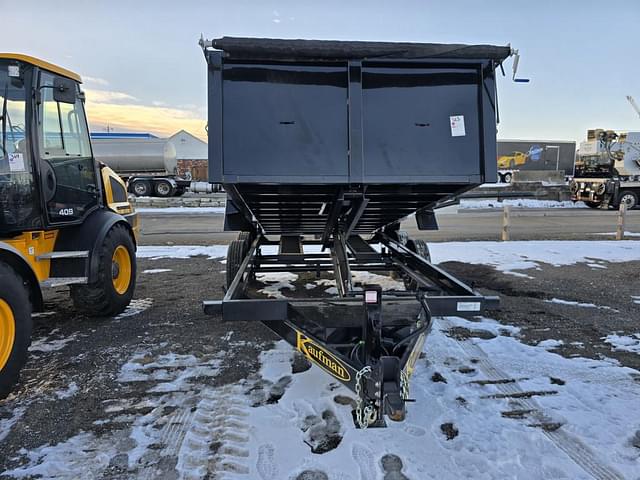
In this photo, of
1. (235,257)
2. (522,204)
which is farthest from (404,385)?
(522,204)

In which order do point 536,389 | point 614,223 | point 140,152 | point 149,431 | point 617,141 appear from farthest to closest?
point 140,152 < point 617,141 < point 614,223 < point 536,389 < point 149,431

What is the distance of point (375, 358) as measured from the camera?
303 cm

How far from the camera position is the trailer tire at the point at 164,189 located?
26.6 m

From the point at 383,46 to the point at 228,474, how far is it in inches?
118

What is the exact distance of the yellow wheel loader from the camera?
3600 mm

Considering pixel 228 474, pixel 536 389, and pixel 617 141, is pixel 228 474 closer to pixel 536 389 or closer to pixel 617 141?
pixel 536 389

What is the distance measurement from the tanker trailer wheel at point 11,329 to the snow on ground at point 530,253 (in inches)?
290

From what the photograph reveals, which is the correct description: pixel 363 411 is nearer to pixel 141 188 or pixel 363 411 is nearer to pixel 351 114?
pixel 351 114

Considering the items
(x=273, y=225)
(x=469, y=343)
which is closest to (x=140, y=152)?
(x=273, y=225)

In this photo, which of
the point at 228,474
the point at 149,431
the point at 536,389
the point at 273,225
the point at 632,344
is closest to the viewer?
the point at 228,474

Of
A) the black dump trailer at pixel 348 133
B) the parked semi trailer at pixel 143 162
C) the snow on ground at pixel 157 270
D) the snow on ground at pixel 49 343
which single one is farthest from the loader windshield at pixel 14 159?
the parked semi trailer at pixel 143 162

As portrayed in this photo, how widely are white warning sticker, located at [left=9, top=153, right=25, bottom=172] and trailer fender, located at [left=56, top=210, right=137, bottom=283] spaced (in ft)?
3.15

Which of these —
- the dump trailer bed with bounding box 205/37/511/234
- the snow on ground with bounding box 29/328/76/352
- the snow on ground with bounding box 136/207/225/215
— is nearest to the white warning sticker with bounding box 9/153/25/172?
the snow on ground with bounding box 29/328/76/352

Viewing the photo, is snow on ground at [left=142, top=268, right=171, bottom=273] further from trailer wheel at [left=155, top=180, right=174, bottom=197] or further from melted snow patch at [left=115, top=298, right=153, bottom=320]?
trailer wheel at [left=155, top=180, right=174, bottom=197]
